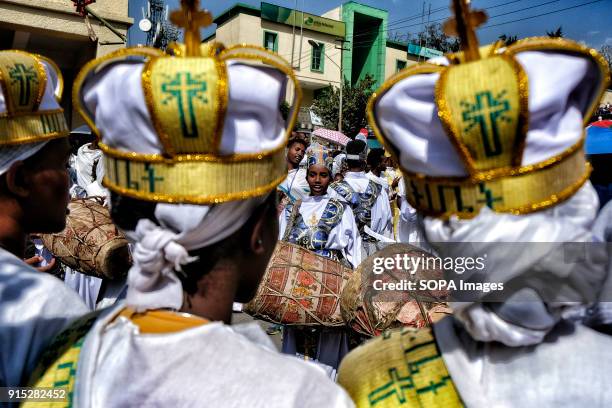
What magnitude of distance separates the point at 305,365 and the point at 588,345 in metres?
0.65

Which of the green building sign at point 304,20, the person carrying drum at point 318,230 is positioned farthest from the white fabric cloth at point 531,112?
the green building sign at point 304,20

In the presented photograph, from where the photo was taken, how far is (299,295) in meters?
3.46

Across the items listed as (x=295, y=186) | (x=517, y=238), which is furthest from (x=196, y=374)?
(x=295, y=186)

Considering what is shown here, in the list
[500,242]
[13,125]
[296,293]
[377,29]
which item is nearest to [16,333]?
[13,125]

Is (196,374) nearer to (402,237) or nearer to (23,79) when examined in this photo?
(402,237)

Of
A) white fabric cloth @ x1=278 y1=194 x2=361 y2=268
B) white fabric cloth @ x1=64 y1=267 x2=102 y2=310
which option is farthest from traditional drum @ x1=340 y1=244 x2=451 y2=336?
white fabric cloth @ x1=64 y1=267 x2=102 y2=310

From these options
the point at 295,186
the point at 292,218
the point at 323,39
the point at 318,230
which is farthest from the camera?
the point at 323,39

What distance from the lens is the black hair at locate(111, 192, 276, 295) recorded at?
1372 mm

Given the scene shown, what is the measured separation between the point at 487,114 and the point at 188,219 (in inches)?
28.8

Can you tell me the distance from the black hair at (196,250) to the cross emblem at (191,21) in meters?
0.41

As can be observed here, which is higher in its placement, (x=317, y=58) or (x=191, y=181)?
(x=317, y=58)

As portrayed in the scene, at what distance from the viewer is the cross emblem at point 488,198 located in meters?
1.15

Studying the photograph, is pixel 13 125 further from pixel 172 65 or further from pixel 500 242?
pixel 500 242

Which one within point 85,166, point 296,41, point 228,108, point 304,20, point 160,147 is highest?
point 304,20
